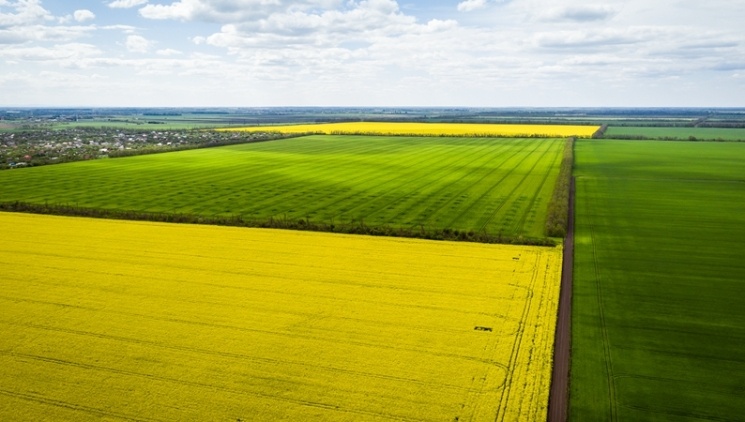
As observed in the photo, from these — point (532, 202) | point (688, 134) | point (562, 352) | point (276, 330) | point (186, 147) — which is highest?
point (688, 134)

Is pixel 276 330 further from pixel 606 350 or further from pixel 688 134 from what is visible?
pixel 688 134

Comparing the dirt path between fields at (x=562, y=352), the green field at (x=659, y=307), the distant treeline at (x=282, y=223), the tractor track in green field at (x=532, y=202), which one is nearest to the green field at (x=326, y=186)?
the tractor track in green field at (x=532, y=202)

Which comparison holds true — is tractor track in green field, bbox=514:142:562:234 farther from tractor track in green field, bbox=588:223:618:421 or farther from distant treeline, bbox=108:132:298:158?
distant treeline, bbox=108:132:298:158

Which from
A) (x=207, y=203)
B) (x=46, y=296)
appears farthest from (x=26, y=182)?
(x=46, y=296)

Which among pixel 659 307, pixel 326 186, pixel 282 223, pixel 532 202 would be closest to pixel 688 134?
pixel 532 202

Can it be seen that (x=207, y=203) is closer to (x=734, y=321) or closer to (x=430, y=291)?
(x=430, y=291)

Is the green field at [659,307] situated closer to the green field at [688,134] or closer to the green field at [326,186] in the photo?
the green field at [326,186]
